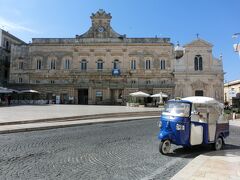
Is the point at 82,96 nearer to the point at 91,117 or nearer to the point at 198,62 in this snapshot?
the point at 198,62

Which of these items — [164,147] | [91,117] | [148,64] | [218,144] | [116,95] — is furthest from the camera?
[148,64]

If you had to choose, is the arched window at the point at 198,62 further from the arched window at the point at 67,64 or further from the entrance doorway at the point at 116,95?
the arched window at the point at 67,64

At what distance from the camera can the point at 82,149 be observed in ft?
26.4

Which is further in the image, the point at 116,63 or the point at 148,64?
the point at 116,63

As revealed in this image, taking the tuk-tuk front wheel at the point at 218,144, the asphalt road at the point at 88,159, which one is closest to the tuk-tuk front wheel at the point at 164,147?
the asphalt road at the point at 88,159

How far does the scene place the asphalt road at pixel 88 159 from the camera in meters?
5.48

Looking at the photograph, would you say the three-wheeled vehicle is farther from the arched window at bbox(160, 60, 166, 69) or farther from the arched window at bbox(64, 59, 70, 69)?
the arched window at bbox(64, 59, 70, 69)

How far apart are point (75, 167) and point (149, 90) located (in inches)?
1450

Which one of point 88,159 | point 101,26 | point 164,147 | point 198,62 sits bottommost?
point 88,159

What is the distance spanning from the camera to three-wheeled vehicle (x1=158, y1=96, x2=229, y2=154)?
7.62 m

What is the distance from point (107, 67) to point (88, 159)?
122ft

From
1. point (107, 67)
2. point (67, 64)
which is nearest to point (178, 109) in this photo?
point (107, 67)

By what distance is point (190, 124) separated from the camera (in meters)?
7.71

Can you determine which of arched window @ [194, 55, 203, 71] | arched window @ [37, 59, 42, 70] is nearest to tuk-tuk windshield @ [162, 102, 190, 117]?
arched window @ [194, 55, 203, 71]
